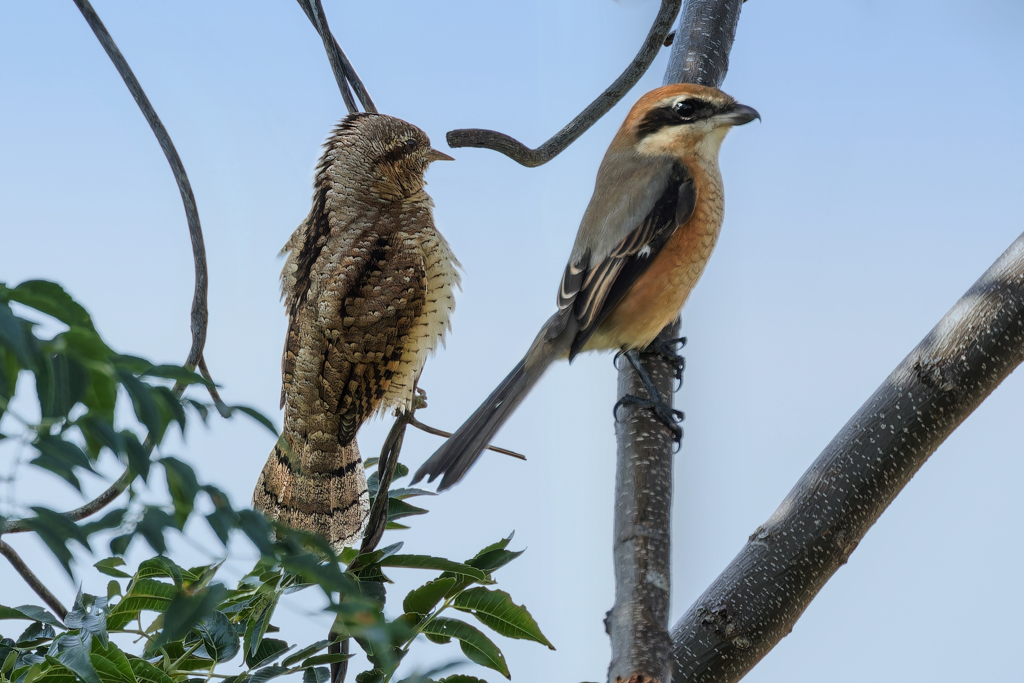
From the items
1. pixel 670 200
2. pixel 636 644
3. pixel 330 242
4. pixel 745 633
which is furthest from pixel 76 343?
pixel 670 200

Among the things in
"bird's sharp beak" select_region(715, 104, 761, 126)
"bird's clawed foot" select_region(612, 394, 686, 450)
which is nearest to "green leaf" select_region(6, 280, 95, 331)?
"bird's clawed foot" select_region(612, 394, 686, 450)

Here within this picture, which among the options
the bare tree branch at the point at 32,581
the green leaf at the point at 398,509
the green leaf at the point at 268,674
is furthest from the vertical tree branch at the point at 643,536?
the bare tree branch at the point at 32,581

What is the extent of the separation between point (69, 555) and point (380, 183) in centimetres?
61

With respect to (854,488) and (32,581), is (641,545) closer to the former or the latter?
(854,488)

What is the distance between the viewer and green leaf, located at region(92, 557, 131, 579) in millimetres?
770

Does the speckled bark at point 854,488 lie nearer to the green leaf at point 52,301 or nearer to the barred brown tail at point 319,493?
the barred brown tail at point 319,493

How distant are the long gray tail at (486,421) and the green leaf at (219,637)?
20 cm

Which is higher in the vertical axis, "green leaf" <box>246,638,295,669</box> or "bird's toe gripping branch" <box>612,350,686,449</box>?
"bird's toe gripping branch" <box>612,350,686,449</box>

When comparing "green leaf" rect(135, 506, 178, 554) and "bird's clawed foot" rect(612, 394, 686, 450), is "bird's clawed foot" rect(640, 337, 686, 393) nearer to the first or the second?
"bird's clawed foot" rect(612, 394, 686, 450)

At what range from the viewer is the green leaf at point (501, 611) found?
692 millimetres

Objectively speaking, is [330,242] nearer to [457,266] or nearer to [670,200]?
[457,266]

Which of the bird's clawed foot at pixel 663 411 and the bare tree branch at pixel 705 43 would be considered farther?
the bare tree branch at pixel 705 43

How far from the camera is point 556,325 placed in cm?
112

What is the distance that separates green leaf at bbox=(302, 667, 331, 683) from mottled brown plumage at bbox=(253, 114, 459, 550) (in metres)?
0.11
